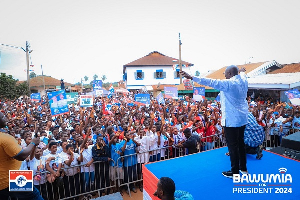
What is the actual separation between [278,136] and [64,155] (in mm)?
8069

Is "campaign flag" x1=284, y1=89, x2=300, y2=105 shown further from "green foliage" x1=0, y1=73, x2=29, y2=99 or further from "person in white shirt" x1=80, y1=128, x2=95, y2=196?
"green foliage" x1=0, y1=73, x2=29, y2=99

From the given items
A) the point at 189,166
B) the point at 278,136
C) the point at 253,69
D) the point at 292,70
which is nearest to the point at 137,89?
the point at 253,69

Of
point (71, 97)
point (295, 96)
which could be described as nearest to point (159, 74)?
point (71, 97)

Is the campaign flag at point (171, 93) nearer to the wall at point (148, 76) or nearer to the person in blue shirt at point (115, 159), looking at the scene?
the person in blue shirt at point (115, 159)

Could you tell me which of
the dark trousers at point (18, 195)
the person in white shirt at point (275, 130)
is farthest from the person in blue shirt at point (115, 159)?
the person in white shirt at point (275, 130)

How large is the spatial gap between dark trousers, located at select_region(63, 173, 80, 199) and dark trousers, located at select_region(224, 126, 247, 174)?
394 cm

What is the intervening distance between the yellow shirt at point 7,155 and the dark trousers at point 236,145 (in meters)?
2.92

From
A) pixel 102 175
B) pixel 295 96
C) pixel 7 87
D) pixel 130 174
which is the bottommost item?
pixel 130 174

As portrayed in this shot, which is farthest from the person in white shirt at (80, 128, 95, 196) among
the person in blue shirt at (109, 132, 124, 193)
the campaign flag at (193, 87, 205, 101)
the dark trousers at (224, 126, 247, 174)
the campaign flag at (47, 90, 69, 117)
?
the campaign flag at (193, 87, 205, 101)

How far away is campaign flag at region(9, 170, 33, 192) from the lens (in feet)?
8.43

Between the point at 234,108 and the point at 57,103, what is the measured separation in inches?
282

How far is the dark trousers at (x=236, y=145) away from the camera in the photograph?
2910 millimetres

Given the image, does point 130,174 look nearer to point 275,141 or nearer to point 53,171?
point 53,171

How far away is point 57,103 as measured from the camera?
793 cm
